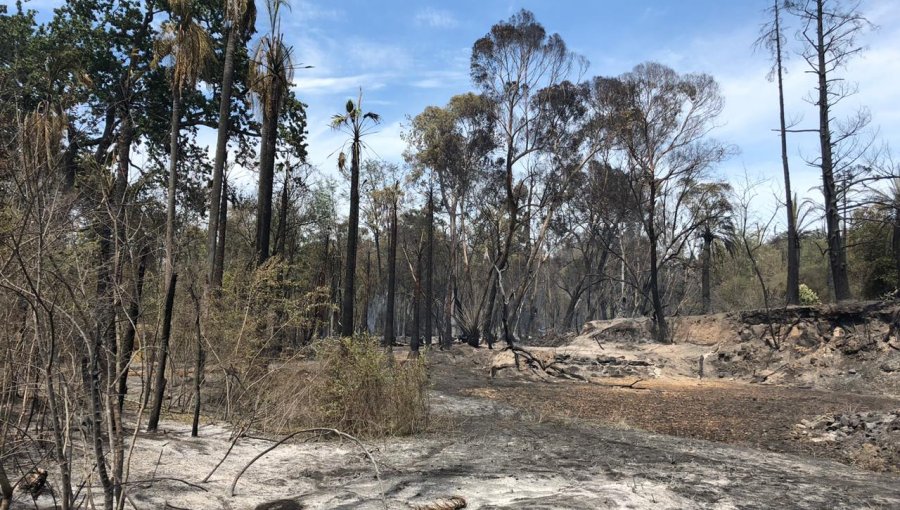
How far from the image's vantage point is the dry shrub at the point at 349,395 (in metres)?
8.36

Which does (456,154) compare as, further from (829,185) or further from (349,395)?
(349,395)

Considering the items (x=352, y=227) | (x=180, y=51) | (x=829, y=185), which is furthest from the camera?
(x=829, y=185)

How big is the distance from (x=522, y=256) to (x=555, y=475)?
35.4 metres

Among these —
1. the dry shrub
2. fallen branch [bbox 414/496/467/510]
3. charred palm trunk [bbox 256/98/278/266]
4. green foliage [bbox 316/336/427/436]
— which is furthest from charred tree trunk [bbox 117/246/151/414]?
charred palm trunk [bbox 256/98/278/266]

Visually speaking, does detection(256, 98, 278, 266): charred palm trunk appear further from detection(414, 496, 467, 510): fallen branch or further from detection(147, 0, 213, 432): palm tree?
detection(414, 496, 467, 510): fallen branch

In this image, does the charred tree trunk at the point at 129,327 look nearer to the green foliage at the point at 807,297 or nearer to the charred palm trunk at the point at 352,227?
the charred palm trunk at the point at 352,227

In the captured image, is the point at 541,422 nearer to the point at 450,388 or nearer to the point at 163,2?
the point at 450,388

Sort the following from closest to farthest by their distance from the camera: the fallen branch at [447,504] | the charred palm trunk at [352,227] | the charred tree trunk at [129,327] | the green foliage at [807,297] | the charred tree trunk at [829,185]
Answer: the charred tree trunk at [129,327] → the fallen branch at [447,504] → the charred palm trunk at [352,227] → the charred tree trunk at [829,185] → the green foliage at [807,297]

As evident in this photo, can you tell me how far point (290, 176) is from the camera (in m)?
27.5

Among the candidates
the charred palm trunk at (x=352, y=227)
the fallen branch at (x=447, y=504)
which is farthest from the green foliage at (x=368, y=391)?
the charred palm trunk at (x=352, y=227)

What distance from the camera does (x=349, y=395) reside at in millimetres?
8500

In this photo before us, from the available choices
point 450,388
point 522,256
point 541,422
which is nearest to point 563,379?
point 450,388

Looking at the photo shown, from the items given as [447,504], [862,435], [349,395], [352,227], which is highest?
[352,227]

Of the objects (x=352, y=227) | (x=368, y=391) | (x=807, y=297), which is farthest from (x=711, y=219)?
(x=368, y=391)
